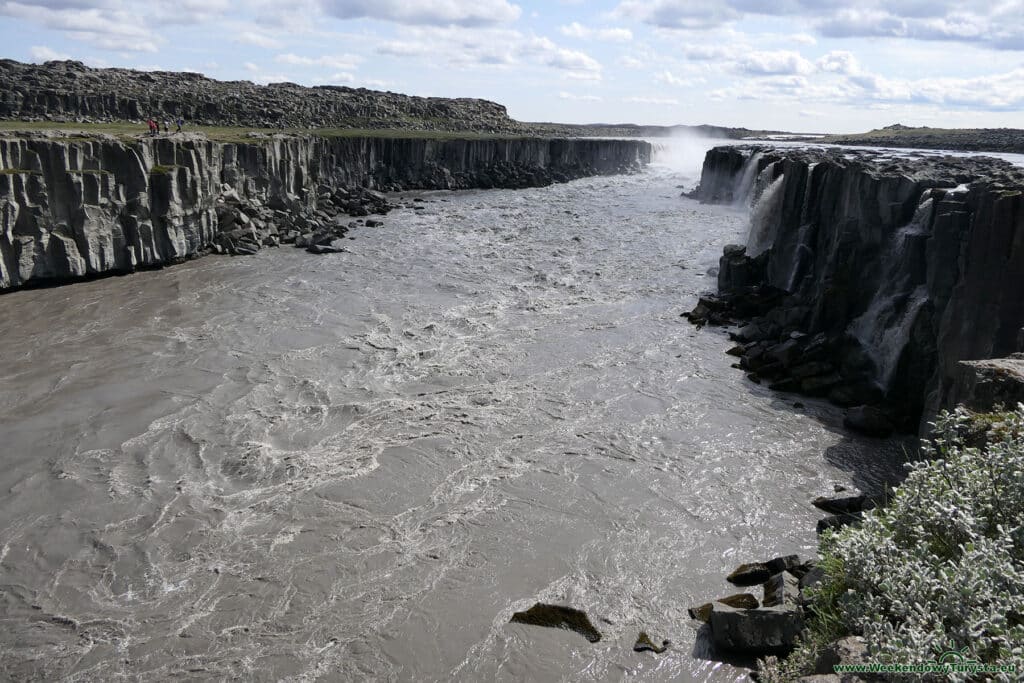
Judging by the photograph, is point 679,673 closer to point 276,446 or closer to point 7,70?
point 276,446

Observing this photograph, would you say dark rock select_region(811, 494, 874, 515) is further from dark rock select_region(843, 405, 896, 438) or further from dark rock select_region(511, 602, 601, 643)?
dark rock select_region(511, 602, 601, 643)

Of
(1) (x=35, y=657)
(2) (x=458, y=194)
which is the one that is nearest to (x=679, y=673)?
(1) (x=35, y=657)

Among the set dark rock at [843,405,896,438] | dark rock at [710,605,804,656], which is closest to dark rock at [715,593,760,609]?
dark rock at [710,605,804,656]

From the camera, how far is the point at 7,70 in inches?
3012

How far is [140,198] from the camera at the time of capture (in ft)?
110

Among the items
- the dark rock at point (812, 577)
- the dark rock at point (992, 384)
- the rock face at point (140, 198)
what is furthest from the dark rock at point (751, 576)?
the rock face at point (140, 198)

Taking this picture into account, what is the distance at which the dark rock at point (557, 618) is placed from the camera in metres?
11.5

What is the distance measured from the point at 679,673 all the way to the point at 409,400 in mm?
11585

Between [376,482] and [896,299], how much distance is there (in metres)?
16.4

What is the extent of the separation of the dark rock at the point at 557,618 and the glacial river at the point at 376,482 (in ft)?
0.65

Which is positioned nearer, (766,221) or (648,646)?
(648,646)

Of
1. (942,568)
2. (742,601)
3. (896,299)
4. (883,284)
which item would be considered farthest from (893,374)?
(942,568)

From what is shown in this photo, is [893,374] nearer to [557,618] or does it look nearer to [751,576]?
[751,576]

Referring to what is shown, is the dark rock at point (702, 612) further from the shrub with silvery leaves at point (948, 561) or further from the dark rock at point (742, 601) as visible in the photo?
the shrub with silvery leaves at point (948, 561)
